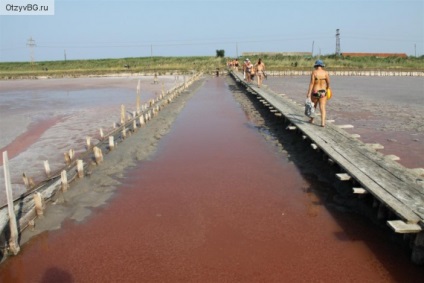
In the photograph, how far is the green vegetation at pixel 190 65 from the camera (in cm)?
4431

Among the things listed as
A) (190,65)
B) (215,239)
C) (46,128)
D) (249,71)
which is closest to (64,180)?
(215,239)

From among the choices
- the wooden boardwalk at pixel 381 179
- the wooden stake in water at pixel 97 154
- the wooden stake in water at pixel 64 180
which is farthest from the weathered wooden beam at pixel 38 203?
the wooden boardwalk at pixel 381 179

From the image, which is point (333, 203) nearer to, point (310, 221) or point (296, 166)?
point (310, 221)

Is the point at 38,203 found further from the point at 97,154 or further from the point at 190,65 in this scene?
the point at 190,65

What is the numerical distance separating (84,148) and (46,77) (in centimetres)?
3717

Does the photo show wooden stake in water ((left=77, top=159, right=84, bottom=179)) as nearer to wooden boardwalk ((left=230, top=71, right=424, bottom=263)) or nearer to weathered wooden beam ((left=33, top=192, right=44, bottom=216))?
weathered wooden beam ((left=33, top=192, right=44, bottom=216))

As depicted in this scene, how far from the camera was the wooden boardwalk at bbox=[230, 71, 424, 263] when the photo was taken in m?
3.81

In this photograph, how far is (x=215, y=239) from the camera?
4.57m

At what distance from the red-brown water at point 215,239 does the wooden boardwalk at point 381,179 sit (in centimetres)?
49

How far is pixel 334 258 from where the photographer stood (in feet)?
13.5

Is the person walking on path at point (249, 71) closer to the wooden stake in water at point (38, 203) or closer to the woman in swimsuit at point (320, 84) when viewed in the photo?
the woman in swimsuit at point (320, 84)

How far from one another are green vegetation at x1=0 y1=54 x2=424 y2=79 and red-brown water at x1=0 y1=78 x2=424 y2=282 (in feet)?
118

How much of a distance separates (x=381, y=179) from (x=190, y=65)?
4695cm

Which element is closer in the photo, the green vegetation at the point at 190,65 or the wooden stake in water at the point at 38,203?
the wooden stake in water at the point at 38,203
